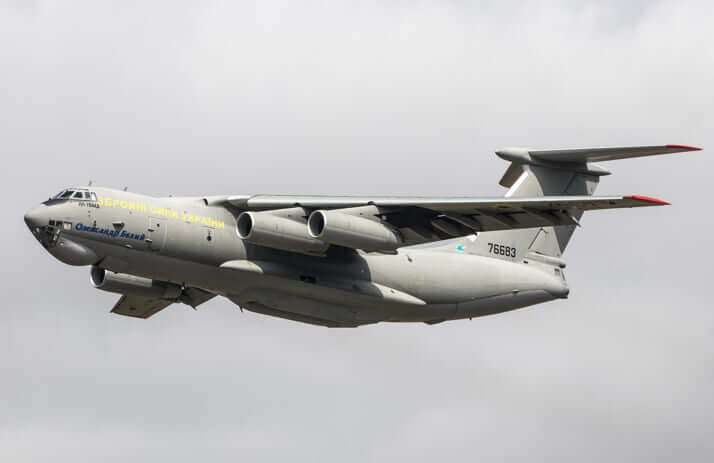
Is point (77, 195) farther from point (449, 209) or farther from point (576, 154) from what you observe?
point (576, 154)

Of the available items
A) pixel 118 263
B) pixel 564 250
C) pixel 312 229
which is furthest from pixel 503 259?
pixel 118 263

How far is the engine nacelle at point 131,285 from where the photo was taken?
23094 mm

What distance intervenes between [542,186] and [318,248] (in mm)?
5359

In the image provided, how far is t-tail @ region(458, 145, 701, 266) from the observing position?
24734mm

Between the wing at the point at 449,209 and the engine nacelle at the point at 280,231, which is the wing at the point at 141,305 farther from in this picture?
the engine nacelle at the point at 280,231

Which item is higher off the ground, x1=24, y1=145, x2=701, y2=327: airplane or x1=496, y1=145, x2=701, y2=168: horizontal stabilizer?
x1=496, y1=145, x2=701, y2=168: horizontal stabilizer

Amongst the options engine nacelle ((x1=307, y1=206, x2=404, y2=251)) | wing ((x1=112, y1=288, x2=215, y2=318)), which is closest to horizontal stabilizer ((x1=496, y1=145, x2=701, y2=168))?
engine nacelle ((x1=307, y1=206, x2=404, y2=251))

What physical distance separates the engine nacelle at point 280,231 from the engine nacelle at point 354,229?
208 mm

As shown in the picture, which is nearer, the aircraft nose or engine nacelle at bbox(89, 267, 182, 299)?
the aircraft nose

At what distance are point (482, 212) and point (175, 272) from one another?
4912 mm

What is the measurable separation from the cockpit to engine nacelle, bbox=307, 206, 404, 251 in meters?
3.36

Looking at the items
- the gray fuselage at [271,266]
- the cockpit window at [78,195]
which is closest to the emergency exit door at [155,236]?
the gray fuselage at [271,266]

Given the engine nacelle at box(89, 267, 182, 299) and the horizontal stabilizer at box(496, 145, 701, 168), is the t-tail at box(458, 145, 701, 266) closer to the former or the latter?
the horizontal stabilizer at box(496, 145, 701, 168)

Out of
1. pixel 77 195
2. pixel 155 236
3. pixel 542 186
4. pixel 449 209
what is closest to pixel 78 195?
pixel 77 195
